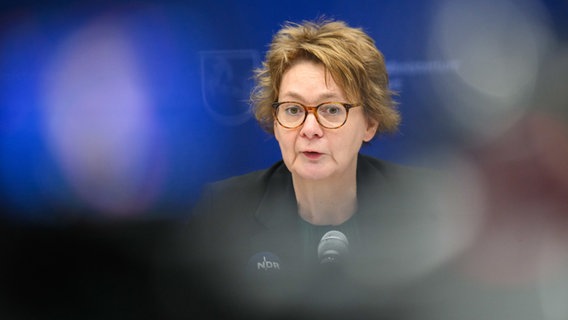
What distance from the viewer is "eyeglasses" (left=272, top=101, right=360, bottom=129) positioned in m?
1.86

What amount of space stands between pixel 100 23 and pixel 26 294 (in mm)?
1237

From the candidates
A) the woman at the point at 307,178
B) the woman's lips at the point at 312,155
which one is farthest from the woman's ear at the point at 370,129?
the woman's lips at the point at 312,155

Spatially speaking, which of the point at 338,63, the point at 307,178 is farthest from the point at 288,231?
the point at 338,63

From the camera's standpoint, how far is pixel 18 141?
2.33 metres

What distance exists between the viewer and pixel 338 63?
184 cm

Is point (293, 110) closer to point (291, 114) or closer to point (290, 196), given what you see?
point (291, 114)

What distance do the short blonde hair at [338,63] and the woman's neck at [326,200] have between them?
0.26m

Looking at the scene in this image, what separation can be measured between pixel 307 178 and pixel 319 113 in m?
0.25

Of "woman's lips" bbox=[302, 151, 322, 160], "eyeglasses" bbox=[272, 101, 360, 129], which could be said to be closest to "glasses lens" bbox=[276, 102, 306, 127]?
"eyeglasses" bbox=[272, 101, 360, 129]

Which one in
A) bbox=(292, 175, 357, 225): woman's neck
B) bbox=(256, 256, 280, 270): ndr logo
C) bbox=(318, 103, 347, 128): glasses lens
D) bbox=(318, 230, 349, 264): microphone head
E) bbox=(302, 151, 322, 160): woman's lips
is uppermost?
bbox=(318, 103, 347, 128): glasses lens

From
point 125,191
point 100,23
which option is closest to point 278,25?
point 100,23

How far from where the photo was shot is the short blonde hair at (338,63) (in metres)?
1.86

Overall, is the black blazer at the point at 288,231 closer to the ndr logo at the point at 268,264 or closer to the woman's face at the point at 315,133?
the ndr logo at the point at 268,264

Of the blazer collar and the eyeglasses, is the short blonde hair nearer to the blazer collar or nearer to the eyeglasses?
the eyeglasses
